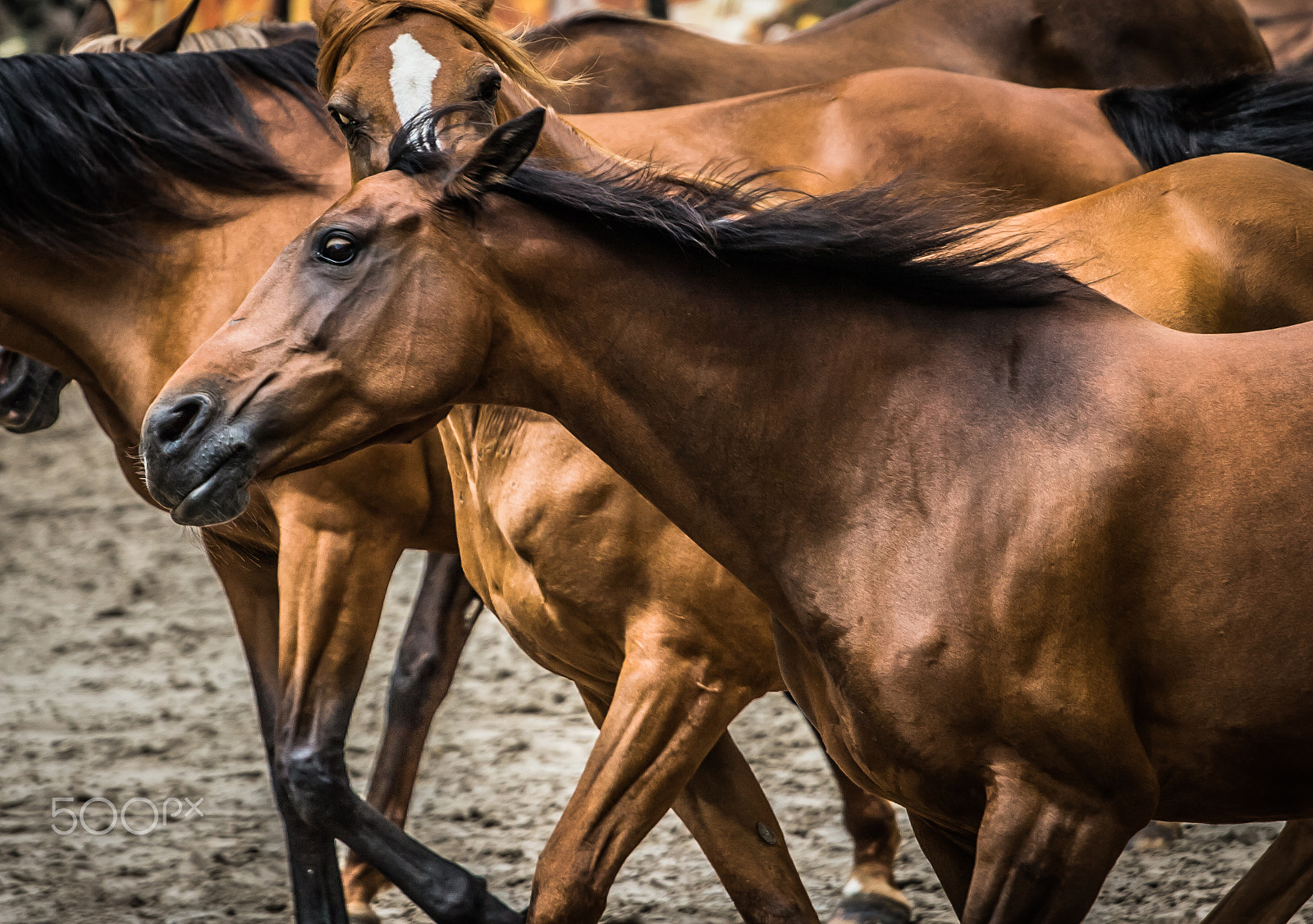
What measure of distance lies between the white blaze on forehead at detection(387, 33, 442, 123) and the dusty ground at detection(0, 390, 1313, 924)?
214cm

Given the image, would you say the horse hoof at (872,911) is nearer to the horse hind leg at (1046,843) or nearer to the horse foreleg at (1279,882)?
the horse foreleg at (1279,882)

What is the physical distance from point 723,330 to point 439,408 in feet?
1.39

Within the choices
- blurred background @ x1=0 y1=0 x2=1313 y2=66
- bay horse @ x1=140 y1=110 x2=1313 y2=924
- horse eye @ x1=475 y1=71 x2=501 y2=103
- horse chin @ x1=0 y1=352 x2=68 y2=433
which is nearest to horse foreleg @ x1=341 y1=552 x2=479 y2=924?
horse chin @ x1=0 y1=352 x2=68 y2=433

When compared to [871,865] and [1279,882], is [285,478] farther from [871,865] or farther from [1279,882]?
[1279,882]

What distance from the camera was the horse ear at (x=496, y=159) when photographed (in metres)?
2.04

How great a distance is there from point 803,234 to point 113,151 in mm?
2224

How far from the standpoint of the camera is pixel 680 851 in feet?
14.3

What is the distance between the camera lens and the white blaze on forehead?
9.40 feet

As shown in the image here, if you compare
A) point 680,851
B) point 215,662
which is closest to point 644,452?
point 680,851

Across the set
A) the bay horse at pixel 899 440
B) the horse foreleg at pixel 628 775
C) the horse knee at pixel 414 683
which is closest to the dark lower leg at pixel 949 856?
the bay horse at pixel 899 440

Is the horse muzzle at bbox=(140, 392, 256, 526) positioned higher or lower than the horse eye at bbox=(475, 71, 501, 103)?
lower

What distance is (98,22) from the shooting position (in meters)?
5.01

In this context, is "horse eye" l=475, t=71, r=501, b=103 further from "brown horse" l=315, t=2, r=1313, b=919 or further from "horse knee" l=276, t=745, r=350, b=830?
"horse knee" l=276, t=745, r=350, b=830

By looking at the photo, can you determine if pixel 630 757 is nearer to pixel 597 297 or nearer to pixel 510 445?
pixel 510 445
